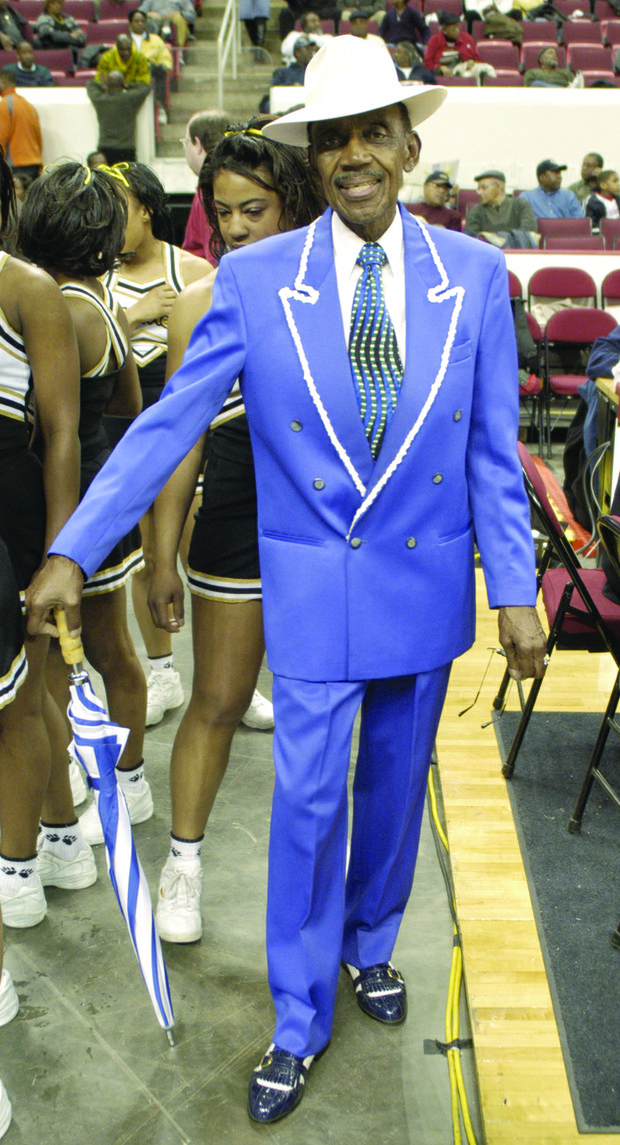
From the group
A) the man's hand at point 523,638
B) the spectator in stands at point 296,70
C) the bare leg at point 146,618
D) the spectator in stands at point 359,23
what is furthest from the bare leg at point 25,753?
the spectator in stands at point 359,23

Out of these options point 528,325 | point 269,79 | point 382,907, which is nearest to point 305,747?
point 382,907

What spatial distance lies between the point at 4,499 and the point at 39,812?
67 centimetres

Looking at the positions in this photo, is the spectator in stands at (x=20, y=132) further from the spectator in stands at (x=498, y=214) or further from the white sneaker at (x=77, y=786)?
the white sneaker at (x=77, y=786)

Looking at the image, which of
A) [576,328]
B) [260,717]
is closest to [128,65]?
[576,328]

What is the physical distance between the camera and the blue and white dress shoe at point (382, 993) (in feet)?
6.77

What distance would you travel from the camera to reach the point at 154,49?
Answer: 11.2m

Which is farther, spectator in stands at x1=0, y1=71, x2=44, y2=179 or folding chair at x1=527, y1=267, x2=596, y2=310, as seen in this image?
spectator in stands at x1=0, y1=71, x2=44, y2=179

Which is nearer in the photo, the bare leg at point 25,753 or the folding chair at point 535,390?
the bare leg at point 25,753

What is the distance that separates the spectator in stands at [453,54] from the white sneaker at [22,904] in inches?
419

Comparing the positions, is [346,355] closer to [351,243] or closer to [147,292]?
[351,243]

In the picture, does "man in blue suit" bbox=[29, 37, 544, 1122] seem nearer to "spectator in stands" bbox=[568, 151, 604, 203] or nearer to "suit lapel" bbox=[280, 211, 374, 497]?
"suit lapel" bbox=[280, 211, 374, 497]

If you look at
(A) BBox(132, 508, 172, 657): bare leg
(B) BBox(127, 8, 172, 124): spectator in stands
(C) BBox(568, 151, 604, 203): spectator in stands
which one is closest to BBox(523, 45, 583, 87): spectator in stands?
(C) BBox(568, 151, 604, 203): spectator in stands

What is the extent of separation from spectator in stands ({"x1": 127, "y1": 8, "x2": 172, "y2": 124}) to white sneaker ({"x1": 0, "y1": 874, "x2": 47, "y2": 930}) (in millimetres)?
10206

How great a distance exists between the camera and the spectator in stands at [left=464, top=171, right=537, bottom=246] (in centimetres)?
852
